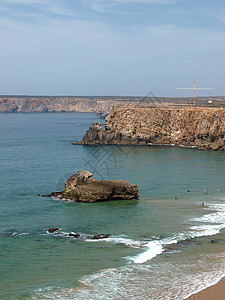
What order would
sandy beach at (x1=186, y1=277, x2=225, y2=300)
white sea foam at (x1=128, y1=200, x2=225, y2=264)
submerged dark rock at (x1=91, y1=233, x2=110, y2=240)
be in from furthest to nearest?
submerged dark rock at (x1=91, y1=233, x2=110, y2=240) < white sea foam at (x1=128, y1=200, x2=225, y2=264) < sandy beach at (x1=186, y1=277, x2=225, y2=300)

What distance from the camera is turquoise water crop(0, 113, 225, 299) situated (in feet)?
103

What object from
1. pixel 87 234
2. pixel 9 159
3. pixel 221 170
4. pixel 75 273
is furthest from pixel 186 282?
pixel 9 159

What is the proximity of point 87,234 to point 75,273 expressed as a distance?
35.3 feet

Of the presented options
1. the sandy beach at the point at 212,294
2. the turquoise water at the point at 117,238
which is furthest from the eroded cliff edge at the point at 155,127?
the sandy beach at the point at 212,294

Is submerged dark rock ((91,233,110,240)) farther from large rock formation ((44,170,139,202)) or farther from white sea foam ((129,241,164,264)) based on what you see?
large rock formation ((44,170,139,202))

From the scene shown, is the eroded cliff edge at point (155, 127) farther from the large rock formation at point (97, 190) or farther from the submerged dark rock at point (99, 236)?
the submerged dark rock at point (99, 236)

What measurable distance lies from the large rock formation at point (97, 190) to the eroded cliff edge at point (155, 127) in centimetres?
6871

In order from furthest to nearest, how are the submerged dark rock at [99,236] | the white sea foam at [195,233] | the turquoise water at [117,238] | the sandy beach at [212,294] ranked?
the submerged dark rock at [99,236], the white sea foam at [195,233], the turquoise water at [117,238], the sandy beach at [212,294]

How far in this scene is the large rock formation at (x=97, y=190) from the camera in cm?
5928

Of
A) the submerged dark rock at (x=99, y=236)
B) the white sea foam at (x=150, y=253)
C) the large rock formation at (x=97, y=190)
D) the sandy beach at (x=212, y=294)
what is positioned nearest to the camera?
the sandy beach at (x=212, y=294)

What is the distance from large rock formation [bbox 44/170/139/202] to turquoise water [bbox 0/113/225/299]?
1.65 meters

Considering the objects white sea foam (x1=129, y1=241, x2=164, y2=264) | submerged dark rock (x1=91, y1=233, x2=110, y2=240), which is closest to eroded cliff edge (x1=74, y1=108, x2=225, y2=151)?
submerged dark rock (x1=91, y1=233, x2=110, y2=240)

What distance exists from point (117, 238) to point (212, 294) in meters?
15.1

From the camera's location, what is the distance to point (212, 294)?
1147 inches
